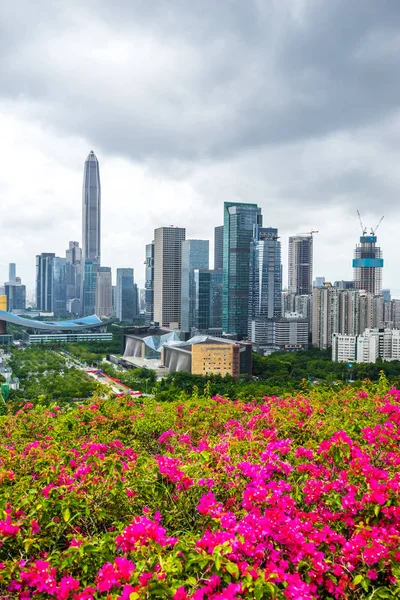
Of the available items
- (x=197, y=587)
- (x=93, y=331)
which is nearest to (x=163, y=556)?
(x=197, y=587)

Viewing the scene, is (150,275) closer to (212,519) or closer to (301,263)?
(301,263)

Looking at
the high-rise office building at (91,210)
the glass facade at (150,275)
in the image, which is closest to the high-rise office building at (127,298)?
the glass facade at (150,275)

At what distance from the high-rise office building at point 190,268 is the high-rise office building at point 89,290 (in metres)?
21.0

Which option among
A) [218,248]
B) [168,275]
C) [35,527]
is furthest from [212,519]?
[218,248]

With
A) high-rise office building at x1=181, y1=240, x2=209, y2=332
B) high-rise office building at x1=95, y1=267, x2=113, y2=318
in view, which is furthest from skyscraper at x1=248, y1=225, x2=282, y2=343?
high-rise office building at x1=95, y1=267, x2=113, y2=318

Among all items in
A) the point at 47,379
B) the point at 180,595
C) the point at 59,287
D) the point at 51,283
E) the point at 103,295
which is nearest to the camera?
the point at 180,595

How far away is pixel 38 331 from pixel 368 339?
1635cm

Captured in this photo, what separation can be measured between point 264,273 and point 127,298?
20.0 meters

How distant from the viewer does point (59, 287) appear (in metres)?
55.7

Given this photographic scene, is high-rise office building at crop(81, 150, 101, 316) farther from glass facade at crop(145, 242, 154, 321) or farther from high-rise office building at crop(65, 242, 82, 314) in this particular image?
glass facade at crop(145, 242, 154, 321)

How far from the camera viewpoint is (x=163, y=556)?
1.46 m

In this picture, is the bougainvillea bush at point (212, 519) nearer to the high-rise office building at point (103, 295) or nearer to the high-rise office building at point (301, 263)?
the high-rise office building at point (301, 263)

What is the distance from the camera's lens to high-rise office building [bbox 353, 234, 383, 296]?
38312 mm

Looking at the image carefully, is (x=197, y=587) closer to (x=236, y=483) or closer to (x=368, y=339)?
(x=236, y=483)
